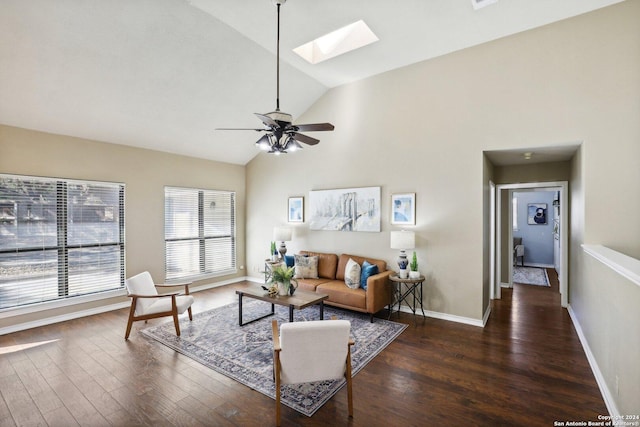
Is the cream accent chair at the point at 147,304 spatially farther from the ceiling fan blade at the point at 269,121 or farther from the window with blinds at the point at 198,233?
the ceiling fan blade at the point at 269,121

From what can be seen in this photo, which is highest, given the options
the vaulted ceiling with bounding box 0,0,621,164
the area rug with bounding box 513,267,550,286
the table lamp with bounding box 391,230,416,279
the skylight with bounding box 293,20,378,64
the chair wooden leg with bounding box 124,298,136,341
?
the skylight with bounding box 293,20,378,64

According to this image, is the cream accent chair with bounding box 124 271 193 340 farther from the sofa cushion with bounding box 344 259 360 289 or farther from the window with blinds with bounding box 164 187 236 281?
the sofa cushion with bounding box 344 259 360 289

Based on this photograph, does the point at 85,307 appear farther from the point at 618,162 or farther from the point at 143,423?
the point at 618,162

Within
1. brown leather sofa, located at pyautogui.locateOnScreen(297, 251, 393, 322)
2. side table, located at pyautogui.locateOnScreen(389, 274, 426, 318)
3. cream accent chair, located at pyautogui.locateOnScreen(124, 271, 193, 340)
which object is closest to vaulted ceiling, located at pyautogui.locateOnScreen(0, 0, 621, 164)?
cream accent chair, located at pyautogui.locateOnScreen(124, 271, 193, 340)

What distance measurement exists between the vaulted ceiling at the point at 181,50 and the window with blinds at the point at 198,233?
4.74 ft

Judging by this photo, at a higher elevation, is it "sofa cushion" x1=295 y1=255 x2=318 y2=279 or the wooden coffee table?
"sofa cushion" x1=295 y1=255 x2=318 y2=279

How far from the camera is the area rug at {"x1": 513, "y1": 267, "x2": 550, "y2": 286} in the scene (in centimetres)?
699

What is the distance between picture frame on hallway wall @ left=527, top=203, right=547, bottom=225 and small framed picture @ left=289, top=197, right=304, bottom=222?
774 centimetres

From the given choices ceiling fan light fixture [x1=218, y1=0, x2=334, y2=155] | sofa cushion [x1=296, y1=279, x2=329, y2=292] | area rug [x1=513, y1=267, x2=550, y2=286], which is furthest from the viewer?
area rug [x1=513, y1=267, x2=550, y2=286]

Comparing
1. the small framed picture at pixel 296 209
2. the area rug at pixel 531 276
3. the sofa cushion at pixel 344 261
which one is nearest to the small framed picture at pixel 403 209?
the sofa cushion at pixel 344 261

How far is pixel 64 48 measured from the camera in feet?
11.1

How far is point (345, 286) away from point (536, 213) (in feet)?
25.7

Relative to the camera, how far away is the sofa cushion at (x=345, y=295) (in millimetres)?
4453

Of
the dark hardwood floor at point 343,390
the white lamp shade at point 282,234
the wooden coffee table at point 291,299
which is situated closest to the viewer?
the dark hardwood floor at point 343,390
